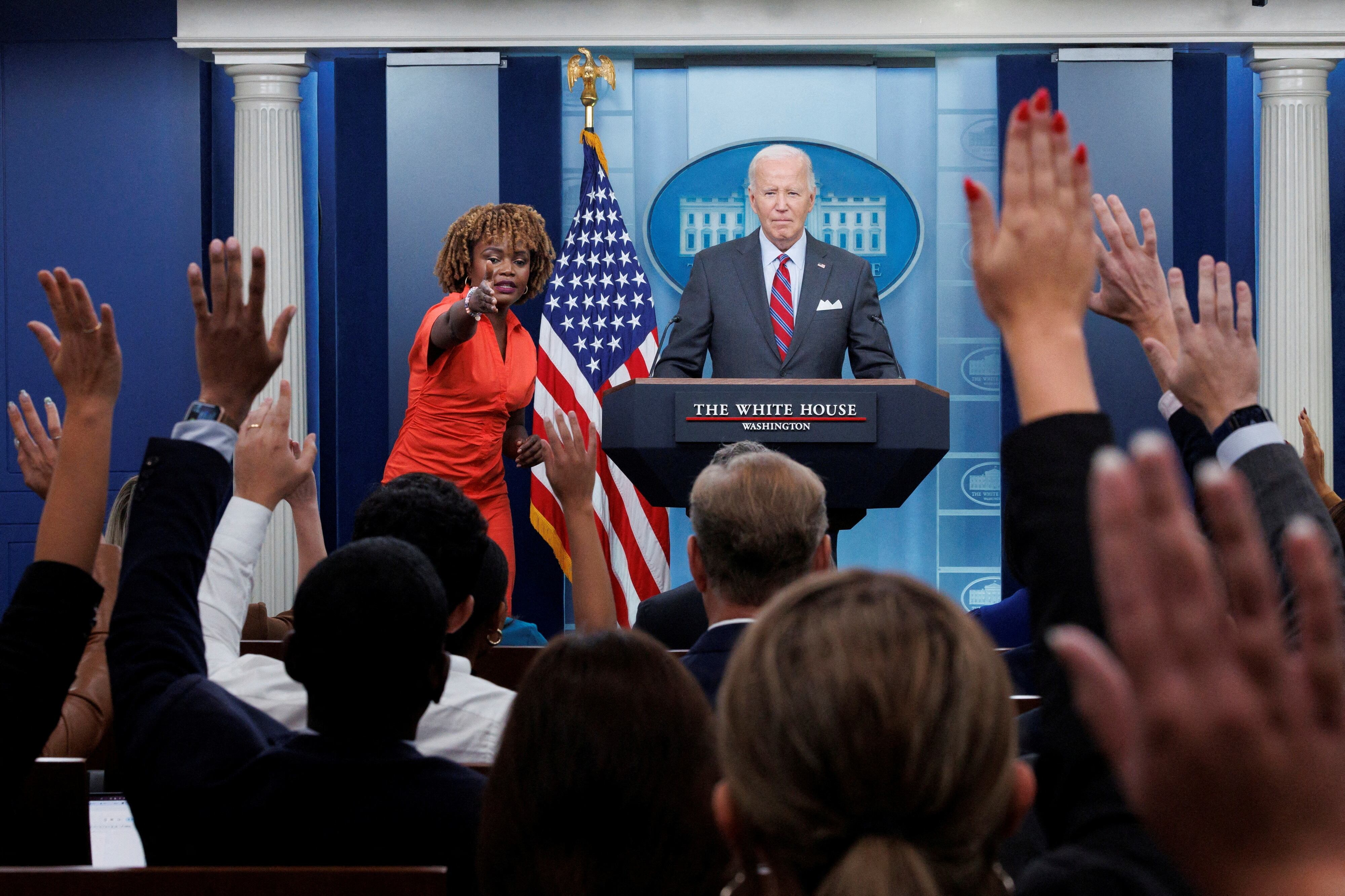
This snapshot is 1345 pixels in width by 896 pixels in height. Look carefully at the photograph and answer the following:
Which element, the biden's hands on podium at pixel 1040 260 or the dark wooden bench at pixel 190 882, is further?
the dark wooden bench at pixel 190 882

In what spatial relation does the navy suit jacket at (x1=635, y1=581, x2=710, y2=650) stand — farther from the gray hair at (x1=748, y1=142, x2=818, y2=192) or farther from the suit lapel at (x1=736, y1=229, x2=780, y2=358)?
the gray hair at (x1=748, y1=142, x2=818, y2=192)

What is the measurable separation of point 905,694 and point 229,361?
1020 mm

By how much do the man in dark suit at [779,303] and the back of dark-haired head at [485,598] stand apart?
2123 millimetres

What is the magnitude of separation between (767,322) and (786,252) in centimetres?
34

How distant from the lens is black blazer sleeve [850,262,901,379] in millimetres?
4074

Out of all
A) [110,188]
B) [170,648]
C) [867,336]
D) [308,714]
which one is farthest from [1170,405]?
[110,188]

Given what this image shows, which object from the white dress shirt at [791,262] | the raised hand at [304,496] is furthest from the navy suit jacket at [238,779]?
the white dress shirt at [791,262]

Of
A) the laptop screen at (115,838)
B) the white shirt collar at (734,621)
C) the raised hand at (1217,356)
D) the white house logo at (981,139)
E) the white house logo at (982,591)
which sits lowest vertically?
the white house logo at (982,591)

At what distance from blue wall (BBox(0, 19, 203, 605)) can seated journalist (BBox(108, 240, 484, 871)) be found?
15.4 feet

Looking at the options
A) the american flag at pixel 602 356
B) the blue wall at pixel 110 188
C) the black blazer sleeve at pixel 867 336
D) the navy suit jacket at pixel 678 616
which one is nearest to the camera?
the navy suit jacket at pixel 678 616

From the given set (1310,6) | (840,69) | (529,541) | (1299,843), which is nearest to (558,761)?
(1299,843)

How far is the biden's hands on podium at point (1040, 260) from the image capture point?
84cm

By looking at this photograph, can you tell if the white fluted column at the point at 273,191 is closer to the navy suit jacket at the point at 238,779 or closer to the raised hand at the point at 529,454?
the raised hand at the point at 529,454

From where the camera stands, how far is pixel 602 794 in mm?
894
